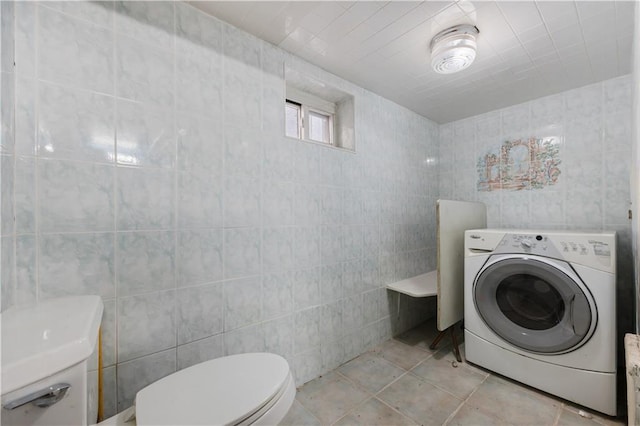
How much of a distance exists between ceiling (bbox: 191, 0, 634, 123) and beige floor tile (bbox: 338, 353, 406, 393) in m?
2.15

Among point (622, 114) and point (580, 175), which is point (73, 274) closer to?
point (580, 175)

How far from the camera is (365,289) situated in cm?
211

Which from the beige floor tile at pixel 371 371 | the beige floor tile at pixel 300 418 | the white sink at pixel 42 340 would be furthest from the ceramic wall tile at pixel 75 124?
the beige floor tile at pixel 371 371

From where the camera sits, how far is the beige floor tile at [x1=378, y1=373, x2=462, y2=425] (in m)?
1.46

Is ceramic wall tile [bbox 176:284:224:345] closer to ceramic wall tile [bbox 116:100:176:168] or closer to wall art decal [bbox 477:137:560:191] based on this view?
ceramic wall tile [bbox 116:100:176:168]

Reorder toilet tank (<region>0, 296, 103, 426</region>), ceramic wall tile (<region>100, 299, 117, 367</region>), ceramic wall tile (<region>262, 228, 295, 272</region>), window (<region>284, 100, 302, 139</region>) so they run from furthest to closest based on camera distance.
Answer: window (<region>284, 100, 302, 139</region>)
ceramic wall tile (<region>262, 228, 295, 272</region>)
ceramic wall tile (<region>100, 299, 117, 367</region>)
toilet tank (<region>0, 296, 103, 426</region>)

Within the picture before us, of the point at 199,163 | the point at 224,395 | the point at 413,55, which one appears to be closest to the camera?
the point at 224,395

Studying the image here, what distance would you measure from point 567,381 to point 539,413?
265 mm

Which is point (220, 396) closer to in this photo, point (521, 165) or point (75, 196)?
point (75, 196)

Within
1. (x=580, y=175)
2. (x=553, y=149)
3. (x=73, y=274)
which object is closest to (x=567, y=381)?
(x=580, y=175)

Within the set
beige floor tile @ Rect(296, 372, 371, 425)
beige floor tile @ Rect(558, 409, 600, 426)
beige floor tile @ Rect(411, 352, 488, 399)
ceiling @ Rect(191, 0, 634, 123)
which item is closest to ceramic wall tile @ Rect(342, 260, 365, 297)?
beige floor tile @ Rect(296, 372, 371, 425)

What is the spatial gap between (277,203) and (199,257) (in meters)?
0.53

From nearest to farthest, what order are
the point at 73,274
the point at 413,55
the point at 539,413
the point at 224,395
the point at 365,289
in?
1. the point at 224,395
2. the point at 73,274
3. the point at 539,413
4. the point at 413,55
5. the point at 365,289

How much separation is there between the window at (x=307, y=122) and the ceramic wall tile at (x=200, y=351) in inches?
A: 53.7
